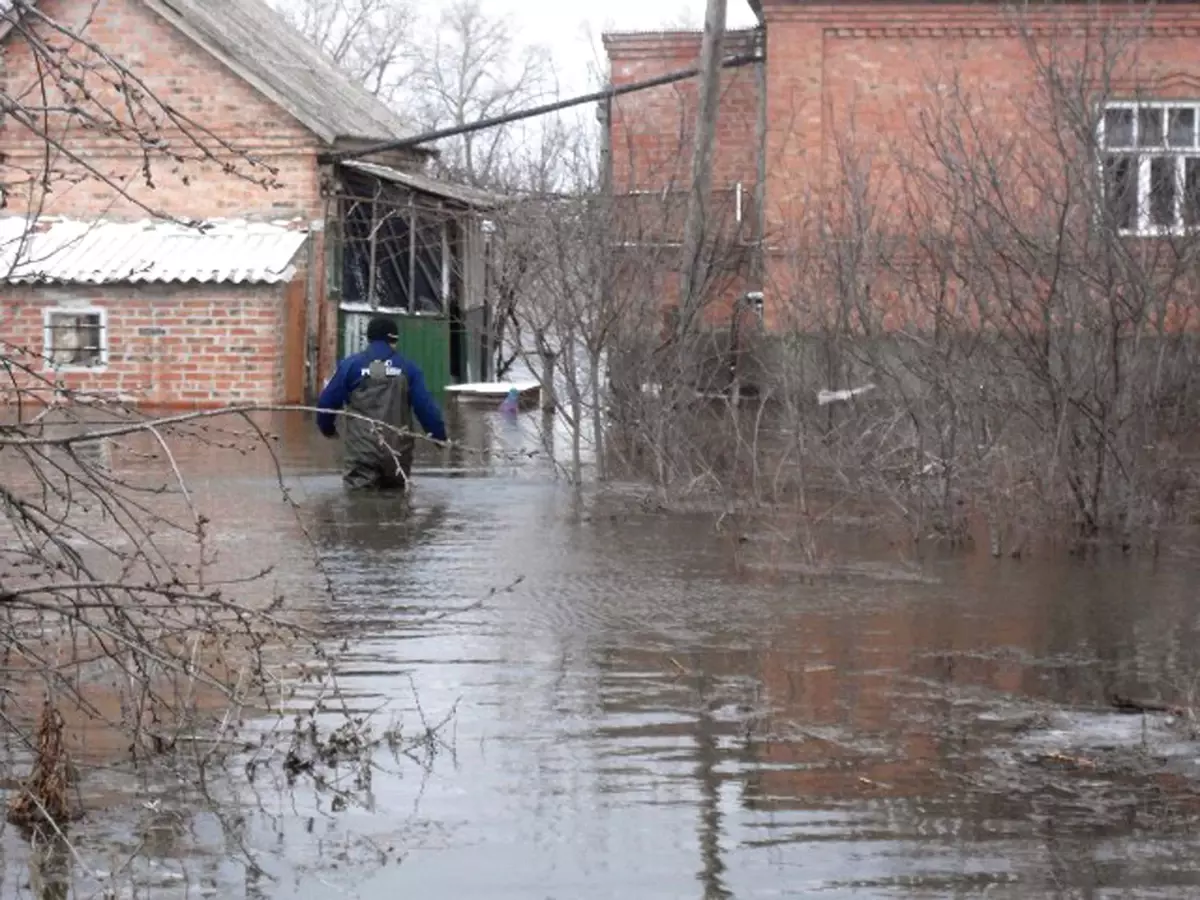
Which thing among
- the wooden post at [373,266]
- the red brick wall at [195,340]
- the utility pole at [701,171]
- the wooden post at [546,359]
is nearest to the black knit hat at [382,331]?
the wooden post at [546,359]

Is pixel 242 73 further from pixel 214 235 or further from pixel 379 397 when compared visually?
pixel 379 397

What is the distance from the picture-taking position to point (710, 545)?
40.9 ft

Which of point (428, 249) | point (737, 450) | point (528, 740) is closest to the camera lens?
point (528, 740)

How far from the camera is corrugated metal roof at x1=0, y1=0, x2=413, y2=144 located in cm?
2617

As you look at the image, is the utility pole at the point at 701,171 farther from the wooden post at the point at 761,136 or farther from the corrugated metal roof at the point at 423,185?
the corrugated metal roof at the point at 423,185

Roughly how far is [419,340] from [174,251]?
3.95 m

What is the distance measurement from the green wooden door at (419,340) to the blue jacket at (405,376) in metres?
11.8

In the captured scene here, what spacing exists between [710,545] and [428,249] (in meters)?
17.8

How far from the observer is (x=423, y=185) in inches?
1086

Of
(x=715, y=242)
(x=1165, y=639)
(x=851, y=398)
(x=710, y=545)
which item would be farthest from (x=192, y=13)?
(x=1165, y=639)

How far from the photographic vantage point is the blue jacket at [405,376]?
588 inches

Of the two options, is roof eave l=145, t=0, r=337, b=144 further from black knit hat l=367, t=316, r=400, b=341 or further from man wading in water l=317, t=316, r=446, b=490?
man wading in water l=317, t=316, r=446, b=490

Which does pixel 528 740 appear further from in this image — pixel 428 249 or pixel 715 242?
pixel 428 249

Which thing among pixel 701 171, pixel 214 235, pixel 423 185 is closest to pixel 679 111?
pixel 423 185
